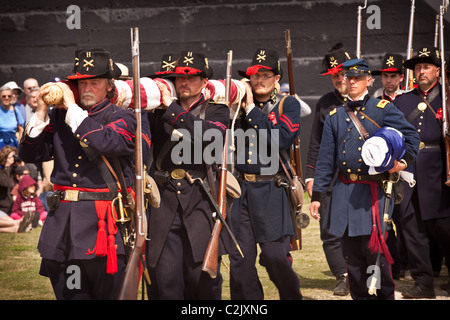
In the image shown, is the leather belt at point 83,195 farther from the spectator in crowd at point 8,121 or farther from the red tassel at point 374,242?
the spectator in crowd at point 8,121

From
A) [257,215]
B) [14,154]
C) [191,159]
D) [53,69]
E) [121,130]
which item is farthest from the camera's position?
[53,69]

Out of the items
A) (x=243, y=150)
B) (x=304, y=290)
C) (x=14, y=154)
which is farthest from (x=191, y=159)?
(x=14, y=154)

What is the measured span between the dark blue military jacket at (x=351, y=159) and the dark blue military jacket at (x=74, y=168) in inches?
72.9

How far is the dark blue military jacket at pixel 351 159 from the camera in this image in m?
6.48

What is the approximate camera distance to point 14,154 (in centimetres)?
1258

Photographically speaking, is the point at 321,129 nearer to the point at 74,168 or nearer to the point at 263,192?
the point at 263,192

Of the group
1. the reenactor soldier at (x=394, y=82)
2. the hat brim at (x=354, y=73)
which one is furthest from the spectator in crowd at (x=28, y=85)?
the hat brim at (x=354, y=73)

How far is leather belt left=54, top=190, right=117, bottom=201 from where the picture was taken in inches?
215

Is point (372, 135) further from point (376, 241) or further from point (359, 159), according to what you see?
point (376, 241)

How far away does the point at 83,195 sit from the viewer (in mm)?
5465

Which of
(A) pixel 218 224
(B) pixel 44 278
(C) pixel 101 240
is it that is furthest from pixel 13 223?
(C) pixel 101 240

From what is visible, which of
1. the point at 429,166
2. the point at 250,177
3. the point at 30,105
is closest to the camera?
the point at 250,177

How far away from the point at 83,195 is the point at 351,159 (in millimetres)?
2177

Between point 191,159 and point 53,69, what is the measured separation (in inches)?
409
